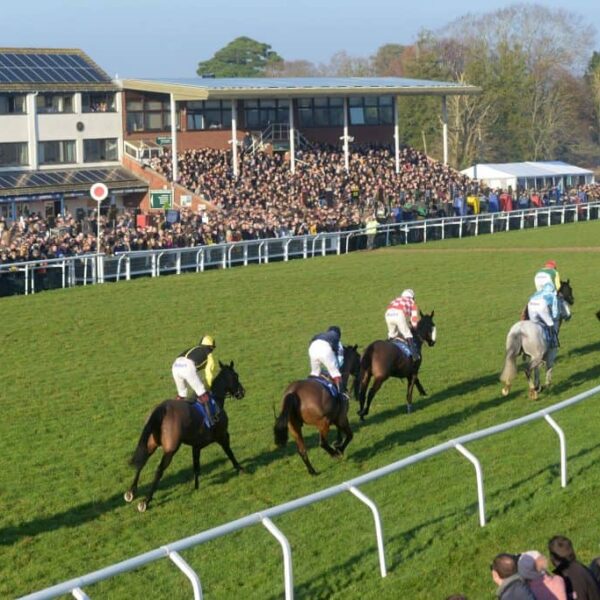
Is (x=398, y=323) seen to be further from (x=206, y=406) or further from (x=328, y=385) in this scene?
(x=206, y=406)

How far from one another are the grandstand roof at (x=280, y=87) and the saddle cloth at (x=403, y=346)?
27.5 m

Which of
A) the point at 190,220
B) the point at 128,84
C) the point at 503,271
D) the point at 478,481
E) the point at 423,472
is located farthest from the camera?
the point at 128,84

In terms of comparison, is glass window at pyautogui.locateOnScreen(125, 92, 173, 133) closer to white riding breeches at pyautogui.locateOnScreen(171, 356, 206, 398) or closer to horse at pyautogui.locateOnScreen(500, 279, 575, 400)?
horse at pyautogui.locateOnScreen(500, 279, 575, 400)

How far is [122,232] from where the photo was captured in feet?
100

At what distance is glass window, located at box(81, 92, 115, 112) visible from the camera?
42375 mm

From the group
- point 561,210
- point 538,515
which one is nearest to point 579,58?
point 561,210

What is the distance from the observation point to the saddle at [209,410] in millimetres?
11477

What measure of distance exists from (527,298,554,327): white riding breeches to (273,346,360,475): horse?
14.4 ft

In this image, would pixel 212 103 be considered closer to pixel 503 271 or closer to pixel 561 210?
pixel 561 210

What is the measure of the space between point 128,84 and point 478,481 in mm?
34988

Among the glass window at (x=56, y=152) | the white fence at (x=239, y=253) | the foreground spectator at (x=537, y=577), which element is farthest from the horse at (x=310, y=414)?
the glass window at (x=56, y=152)

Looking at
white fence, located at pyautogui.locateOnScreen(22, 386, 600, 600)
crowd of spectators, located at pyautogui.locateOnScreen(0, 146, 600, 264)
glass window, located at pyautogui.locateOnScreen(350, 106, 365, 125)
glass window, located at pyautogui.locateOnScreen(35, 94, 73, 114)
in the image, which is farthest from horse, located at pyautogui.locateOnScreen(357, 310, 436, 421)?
glass window, located at pyautogui.locateOnScreen(350, 106, 365, 125)

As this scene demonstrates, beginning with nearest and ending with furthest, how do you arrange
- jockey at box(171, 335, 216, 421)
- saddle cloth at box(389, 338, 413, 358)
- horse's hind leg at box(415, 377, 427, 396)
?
jockey at box(171, 335, 216, 421), saddle cloth at box(389, 338, 413, 358), horse's hind leg at box(415, 377, 427, 396)

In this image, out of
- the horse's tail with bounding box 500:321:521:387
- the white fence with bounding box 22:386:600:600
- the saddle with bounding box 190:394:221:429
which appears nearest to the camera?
the white fence with bounding box 22:386:600:600
